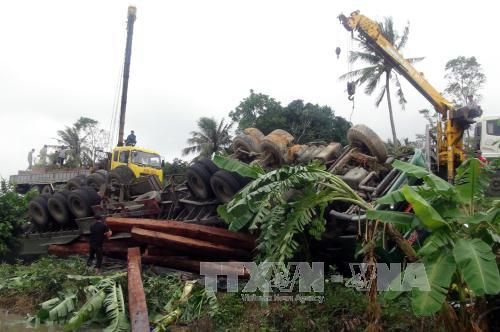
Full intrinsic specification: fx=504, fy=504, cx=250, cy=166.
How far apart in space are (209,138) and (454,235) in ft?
95.8

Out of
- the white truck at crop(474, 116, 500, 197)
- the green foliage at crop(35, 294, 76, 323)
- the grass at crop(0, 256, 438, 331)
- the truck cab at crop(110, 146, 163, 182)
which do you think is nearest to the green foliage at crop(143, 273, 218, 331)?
→ the grass at crop(0, 256, 438, 331)

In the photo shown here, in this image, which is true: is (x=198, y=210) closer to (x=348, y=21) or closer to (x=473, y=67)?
(x=348, y=21)

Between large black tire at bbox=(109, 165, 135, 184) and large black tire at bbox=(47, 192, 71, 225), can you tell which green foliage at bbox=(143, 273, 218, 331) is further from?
large black tire at bbox=(47, 192, 71, 225)

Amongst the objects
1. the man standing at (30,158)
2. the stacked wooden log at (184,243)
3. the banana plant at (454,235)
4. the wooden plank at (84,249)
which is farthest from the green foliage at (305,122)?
the banana plant at (454,235)

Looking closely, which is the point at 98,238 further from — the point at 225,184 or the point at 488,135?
the point at 488,135

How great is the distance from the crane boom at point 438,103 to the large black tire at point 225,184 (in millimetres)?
5931

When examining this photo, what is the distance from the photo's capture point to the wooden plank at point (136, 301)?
21.2ft

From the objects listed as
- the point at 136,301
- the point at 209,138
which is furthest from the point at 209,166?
the point at 209,138

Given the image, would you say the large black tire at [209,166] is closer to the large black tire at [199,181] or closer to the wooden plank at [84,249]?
the large black tire at [199,181]

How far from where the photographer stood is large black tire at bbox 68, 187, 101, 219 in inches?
448

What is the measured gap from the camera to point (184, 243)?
335 inches

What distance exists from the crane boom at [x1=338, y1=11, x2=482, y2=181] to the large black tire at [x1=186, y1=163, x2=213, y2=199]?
6.16 m

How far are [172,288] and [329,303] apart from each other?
2788mm

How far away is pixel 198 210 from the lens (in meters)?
9.82
